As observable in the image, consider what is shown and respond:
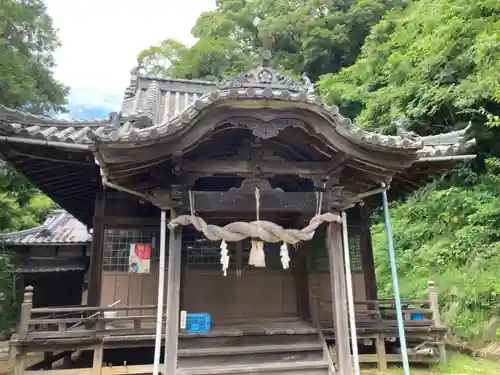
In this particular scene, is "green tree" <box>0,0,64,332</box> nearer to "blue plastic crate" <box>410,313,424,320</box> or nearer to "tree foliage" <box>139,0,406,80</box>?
"blue plastic crate" <box>410,313,424,320</box>

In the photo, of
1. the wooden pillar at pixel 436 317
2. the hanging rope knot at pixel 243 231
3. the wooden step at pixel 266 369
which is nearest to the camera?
the hanging rope knot at pixel 243 231

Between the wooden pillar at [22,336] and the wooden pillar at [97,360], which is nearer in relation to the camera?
the wooden pillar at [22,336]

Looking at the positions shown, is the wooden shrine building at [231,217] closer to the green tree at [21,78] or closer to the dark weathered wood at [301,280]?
the dark weathered wood at [301,280]

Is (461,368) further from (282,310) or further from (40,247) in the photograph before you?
(40,247)

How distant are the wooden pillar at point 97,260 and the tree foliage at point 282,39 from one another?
18789 millimetres

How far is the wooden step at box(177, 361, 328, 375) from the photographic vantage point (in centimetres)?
585

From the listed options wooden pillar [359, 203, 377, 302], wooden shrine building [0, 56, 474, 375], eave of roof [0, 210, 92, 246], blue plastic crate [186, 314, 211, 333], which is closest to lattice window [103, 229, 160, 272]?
wooden shrine building [0, 56, 474, 375]

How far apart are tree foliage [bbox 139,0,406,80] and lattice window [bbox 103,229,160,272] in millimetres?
18750

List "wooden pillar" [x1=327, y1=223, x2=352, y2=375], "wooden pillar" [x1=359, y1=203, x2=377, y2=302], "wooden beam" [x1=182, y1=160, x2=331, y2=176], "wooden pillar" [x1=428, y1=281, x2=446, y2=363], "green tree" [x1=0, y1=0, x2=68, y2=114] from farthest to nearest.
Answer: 1. "green tree" [x1=0, y1=0, x2=68, y2=114]
2. "wooden pillar" [x1=359, y1=203, x2=377, y2=302]
3. "wooden pillar" [x1=428, y1=281, x2=446, y2=363]
4. "wooden beam" [x1=182, y1=160, x2=331, y2=176]
5. "wooden pillar" [x1=327, y1=223, x2=352, y2=375]

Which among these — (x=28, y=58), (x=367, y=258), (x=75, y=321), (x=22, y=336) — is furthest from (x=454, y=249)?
(x=28, y=58)

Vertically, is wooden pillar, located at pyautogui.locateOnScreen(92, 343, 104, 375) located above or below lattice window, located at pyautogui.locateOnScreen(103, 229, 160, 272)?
below

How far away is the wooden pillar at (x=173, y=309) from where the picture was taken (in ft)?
16.9

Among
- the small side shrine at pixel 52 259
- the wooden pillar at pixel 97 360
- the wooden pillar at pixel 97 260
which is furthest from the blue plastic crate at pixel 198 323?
the small side shrine at pixel 52 259

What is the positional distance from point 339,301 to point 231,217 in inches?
105
